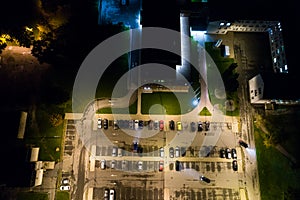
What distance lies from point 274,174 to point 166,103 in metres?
22.7

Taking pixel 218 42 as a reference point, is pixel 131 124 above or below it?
below

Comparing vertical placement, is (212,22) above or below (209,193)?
above

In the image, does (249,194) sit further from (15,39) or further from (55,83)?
(15,39)

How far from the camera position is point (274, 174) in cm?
4794

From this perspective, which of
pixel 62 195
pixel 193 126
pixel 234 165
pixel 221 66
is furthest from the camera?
pixel 221 66

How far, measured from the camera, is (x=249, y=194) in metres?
47.1

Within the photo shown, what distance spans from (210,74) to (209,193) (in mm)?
22041

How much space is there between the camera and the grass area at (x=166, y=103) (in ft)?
167

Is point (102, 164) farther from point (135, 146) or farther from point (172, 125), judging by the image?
point (172, 125)

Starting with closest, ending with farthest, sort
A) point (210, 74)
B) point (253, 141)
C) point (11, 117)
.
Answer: point (11, 117) < point (253, 141) < point (210, 74)

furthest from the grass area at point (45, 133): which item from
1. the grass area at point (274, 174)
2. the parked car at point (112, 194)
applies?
the grass area at point (274, 174)

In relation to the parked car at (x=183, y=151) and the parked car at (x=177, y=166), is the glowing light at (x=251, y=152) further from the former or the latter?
the parked car at (x=177, y=166)

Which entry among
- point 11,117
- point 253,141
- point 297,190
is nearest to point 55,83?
point 11,117

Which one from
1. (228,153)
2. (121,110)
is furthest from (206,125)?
(121,110)
